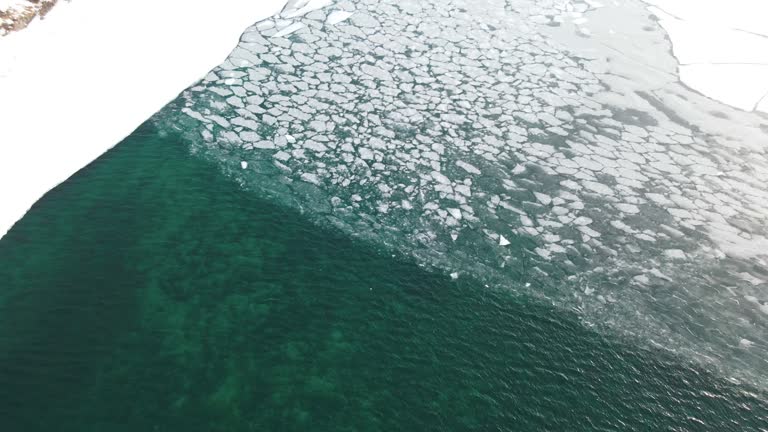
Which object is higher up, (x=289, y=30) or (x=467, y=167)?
(x=289, y=30)

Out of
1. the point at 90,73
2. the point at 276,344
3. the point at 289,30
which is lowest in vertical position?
the point at 276,344

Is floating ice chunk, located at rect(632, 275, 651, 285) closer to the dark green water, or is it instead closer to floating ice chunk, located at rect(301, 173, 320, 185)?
the dark green water

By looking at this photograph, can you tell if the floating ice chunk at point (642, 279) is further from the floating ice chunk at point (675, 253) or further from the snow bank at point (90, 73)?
the snow bank at point (90, 73)

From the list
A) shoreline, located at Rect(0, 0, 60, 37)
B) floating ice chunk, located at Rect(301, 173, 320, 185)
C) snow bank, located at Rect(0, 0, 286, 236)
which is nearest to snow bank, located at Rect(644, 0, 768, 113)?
floating ice chunk, located at Rect(301, 173, 320, 185)

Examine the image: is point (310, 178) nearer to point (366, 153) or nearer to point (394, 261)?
point (366, 153)

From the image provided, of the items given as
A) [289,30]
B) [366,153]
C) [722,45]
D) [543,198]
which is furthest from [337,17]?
[722,45]

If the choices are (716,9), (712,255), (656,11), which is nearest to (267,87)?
(712,255)
